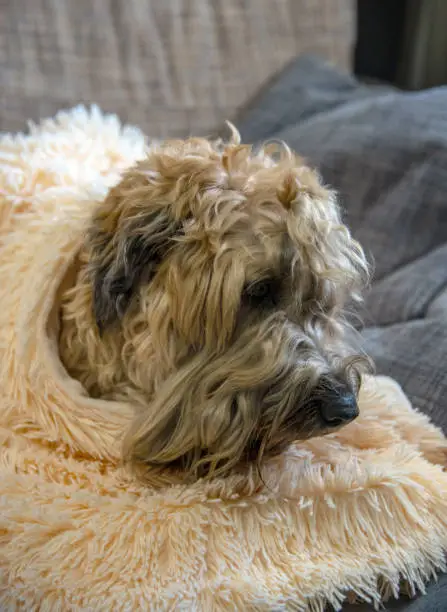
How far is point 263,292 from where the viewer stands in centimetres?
99

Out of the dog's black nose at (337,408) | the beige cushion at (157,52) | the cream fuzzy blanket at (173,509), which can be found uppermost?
the beige cushion at (157,52)

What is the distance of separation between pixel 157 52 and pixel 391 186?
736 mm

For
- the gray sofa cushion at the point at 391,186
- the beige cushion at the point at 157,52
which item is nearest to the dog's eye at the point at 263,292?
the gray sofa cushion at the point at 391,186


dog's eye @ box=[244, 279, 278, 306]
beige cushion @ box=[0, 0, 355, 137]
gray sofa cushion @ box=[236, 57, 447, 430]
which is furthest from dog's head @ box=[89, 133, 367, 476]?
beige cushion @ box=[0, 0, 355, 137]

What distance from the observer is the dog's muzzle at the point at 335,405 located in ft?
3.11

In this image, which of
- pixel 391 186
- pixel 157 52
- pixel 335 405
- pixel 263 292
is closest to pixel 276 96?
pixel 157 52

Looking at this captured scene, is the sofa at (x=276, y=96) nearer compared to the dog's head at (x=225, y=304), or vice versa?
the dog's head at (x=225, y=304)

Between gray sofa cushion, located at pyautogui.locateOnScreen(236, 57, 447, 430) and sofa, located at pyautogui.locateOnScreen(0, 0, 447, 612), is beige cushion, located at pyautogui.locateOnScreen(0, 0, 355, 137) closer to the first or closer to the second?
sofa, located at pyautogui.locateOnScreen(0, 0, 447, 612)

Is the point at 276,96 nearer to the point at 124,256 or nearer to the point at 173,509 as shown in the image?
the point at 124,256

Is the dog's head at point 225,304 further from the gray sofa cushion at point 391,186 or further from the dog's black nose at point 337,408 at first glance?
the gray sofa cushion at point 391,186

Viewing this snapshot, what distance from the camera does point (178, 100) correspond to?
6.57ft

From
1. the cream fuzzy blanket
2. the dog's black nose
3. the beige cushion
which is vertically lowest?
the cream fuzzy blanket

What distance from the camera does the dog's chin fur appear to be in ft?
Answer: 3.17

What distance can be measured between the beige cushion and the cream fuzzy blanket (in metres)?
0.84
